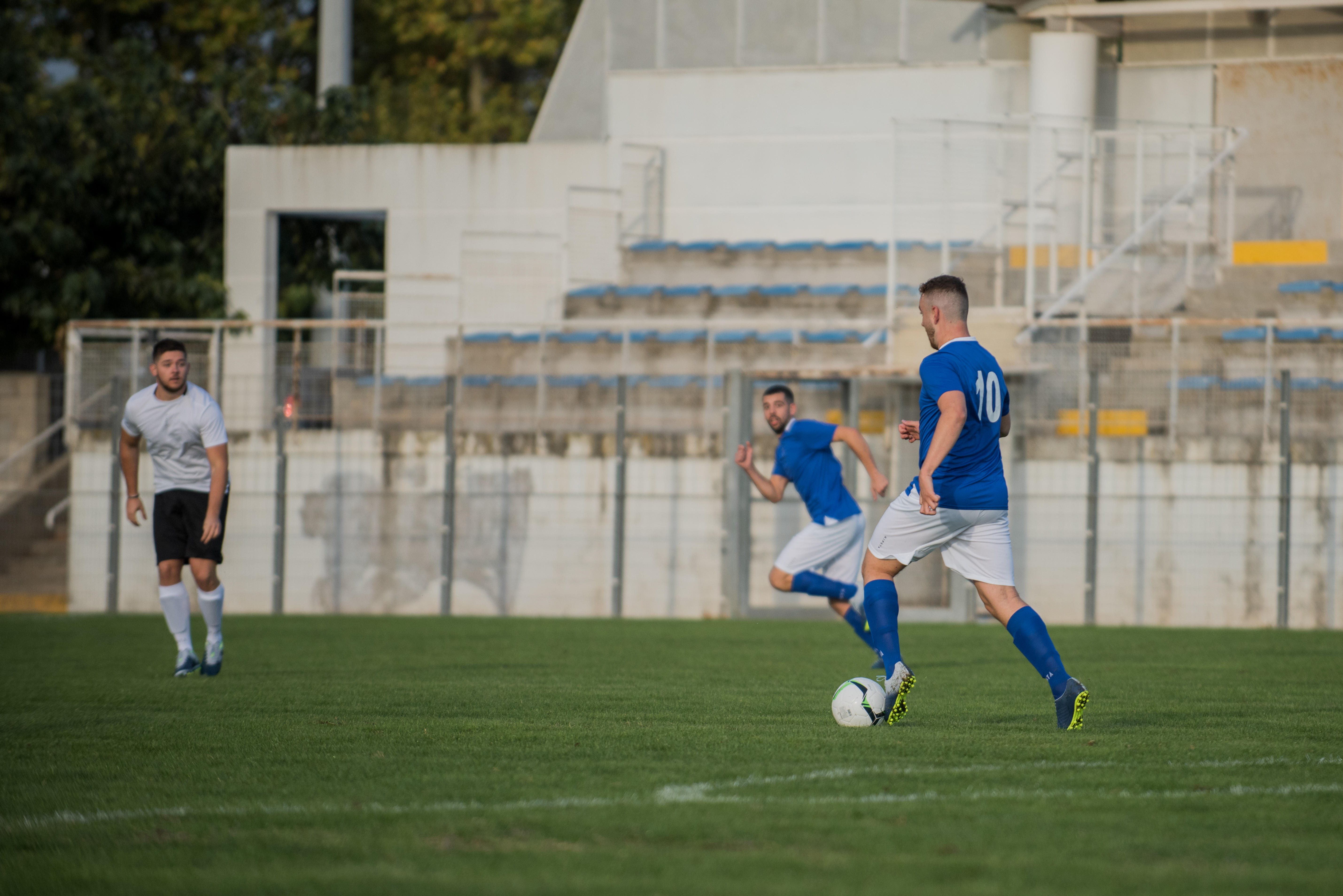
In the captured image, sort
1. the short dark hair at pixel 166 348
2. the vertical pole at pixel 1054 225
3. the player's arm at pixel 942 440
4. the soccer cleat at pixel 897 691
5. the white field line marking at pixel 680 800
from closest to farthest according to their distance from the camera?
the white field line marking at pixel 680 800, the player's arm at pixel 942 440, the soccer cleat at pixel 897 691, the short dark hair at pixel 166 348, the vertical pole at pixel 1054 225

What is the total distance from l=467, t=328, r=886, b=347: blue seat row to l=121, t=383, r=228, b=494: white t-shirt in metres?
9.24

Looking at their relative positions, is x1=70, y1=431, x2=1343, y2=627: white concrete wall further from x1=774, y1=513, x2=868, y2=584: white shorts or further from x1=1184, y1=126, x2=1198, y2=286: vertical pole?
x1=774, y1=513, x2=868, y2=584: white shorts

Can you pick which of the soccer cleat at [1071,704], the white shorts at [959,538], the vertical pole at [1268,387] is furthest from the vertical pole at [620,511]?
the soccer cleat at [1071,704]

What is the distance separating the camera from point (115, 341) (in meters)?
21.2

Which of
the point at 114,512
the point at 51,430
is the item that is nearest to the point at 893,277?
the point at 114,512

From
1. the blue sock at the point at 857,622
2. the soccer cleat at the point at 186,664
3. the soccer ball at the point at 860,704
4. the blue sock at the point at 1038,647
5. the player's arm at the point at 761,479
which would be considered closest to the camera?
the blue sock at the point at 1038,647

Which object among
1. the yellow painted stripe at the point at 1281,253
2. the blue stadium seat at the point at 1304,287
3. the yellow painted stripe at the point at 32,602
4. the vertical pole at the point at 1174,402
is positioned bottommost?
the yellow painted stripe at the point at 32,602

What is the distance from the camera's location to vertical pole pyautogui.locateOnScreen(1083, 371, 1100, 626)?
16969 mm

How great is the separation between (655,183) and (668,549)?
961 centimetres

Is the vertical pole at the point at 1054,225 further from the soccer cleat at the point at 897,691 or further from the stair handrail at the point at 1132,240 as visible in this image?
the soccer cleat at the point at 897,691

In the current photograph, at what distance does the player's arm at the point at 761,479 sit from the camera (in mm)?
10555

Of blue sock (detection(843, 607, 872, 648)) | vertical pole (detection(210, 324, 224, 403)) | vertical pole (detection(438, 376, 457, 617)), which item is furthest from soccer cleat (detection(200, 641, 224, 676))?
vertical pole (detection(210, 324, 224, 403))

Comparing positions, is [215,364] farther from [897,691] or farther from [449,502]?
[897,691]

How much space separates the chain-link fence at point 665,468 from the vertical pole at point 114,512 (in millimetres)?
33
